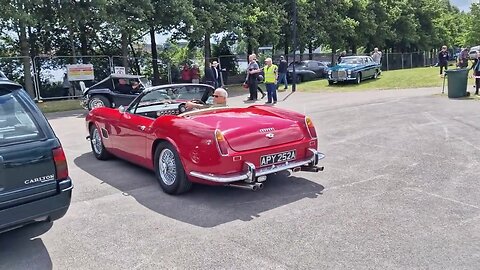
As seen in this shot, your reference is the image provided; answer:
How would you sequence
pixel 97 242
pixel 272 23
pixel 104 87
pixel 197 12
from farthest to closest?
pixel 272 23, pixel 197 12, pixel 104 87, pixel 97 242

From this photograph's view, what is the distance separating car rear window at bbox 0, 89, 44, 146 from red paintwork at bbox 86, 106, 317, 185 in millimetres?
1711

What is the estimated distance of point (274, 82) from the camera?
1542 cm

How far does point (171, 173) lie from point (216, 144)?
954mm

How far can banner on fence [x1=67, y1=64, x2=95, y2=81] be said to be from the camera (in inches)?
753

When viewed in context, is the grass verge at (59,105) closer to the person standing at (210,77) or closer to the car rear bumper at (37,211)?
the person standing at (210,77)

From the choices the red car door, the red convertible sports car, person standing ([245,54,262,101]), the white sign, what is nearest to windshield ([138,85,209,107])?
the red convertible sports car

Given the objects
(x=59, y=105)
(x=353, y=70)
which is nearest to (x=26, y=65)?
(x=59, y=105)

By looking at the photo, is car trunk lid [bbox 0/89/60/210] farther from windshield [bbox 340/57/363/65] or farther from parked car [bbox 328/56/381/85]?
windshield [bbox 340/57/363/65]

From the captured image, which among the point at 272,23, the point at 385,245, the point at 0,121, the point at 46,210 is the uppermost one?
the point at 272,23

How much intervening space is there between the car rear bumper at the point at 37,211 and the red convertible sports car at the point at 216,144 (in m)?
1.53

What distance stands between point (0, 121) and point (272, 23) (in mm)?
23329

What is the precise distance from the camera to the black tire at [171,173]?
16.9 feet

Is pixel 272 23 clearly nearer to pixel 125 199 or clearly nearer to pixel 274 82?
pixel 274 82

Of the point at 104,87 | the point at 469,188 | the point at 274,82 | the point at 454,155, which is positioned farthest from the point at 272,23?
the point at 469,188
